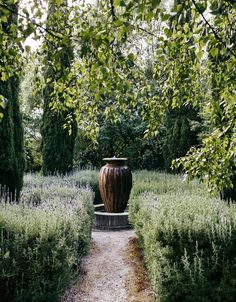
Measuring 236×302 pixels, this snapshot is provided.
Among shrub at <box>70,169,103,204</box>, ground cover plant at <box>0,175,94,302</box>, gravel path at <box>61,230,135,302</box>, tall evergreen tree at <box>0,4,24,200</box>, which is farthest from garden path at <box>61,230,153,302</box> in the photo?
shrub at <box>70,169,103,204</box>

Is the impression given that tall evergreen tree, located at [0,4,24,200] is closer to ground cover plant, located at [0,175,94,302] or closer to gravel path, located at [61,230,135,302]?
gravel path, located at [61,230,135,302]

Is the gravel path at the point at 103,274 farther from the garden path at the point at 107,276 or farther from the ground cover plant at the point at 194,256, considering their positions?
the ground cover plant at the point at 194,256

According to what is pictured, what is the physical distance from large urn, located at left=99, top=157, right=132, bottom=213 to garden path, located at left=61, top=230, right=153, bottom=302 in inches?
57.7

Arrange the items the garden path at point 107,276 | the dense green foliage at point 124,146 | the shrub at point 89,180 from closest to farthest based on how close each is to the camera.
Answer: the garden path at point 107,276
the shrub at point 89,180
the dense green foliage at point 124,146

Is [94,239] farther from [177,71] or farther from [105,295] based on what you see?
[177,71]

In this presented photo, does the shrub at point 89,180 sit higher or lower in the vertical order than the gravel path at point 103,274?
higher

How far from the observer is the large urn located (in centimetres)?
773

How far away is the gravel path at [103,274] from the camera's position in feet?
13.3

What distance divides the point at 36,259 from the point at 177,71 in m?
2.17

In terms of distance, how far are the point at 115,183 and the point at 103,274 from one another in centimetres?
313

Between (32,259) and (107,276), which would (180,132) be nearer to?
(107,276)

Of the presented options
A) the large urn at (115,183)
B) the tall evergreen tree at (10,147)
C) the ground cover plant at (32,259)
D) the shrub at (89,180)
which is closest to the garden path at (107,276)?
the ground cover plant at (32,259)

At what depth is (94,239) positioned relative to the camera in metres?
6.67

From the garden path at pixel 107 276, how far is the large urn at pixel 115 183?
4.81 feet
